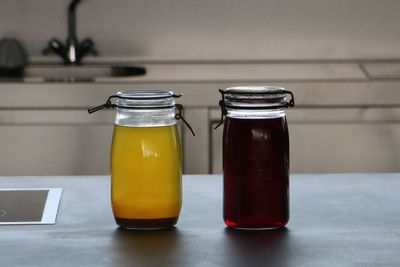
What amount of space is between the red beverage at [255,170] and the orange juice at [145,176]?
0.23 feet

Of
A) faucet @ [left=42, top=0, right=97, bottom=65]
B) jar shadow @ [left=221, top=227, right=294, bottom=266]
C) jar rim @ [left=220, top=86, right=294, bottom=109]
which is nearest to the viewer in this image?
jar shadow @ [left=221, top=227, right=294, bottom=266]

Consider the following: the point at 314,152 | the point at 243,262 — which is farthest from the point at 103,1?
the point at 243,262

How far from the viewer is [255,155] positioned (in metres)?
1.10

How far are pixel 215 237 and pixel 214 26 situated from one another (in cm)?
226

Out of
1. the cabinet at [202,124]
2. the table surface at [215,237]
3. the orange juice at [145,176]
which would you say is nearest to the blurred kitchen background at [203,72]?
the cabinet at [202,124]

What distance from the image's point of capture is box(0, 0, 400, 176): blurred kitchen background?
284 centimetres

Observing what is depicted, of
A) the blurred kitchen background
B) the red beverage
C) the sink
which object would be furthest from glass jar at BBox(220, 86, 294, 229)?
the sink

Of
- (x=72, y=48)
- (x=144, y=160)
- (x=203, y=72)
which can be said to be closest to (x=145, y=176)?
(x=144, y=160)

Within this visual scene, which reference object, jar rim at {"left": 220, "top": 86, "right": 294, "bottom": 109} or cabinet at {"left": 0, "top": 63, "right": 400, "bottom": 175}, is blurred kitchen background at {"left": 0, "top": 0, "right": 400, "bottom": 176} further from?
jar rim at {"left": 220, "top": 86, "right": 294, "bottom": 109}

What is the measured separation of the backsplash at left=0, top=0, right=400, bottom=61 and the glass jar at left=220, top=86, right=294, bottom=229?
2.15 m

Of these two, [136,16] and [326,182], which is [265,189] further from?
[136,16]

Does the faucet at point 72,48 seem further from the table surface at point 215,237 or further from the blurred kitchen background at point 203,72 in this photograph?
the table surface at point 215,237

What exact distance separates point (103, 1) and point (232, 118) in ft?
7.35

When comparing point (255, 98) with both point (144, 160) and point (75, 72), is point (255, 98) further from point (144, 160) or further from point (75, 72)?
point (75, 72)
